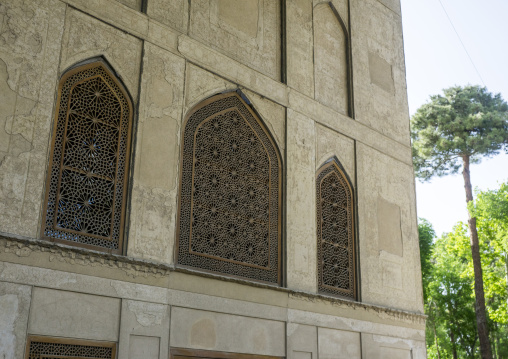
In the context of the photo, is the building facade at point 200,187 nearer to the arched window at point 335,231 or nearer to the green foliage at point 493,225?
the arched window at point 335,231

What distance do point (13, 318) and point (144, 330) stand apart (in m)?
Answer: 1.36

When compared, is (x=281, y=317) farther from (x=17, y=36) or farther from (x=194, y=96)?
(x=17, y=36)

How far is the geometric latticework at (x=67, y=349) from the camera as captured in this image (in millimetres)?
5500

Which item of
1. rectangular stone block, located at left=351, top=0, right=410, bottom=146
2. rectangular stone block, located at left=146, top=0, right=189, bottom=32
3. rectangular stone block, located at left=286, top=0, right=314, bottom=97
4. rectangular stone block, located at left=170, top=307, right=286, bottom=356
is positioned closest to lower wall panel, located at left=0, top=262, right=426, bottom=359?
rectangular stone block, located at left=170, top=307, right=286, bottom=356

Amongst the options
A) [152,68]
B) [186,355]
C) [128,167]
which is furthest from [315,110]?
[186,355]

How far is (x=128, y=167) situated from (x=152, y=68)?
1.26 metres

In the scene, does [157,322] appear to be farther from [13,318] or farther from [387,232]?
[387,232]

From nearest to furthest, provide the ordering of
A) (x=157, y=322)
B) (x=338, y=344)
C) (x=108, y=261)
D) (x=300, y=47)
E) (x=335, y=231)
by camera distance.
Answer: (x=108, y=261)
(x=157, y=322)
(x=338, y=344)
(x=335, y=231)
(x=300, y=47)

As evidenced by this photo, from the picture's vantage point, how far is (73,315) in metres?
5.78

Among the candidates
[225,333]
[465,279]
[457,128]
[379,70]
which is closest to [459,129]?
[457,128]

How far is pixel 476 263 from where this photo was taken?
18.5m

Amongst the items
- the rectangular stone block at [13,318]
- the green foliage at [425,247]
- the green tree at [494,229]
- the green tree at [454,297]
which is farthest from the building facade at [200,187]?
the green tree at [454,297]

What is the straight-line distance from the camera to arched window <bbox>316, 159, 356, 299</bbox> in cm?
866

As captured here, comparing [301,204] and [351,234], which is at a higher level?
[301,204]
